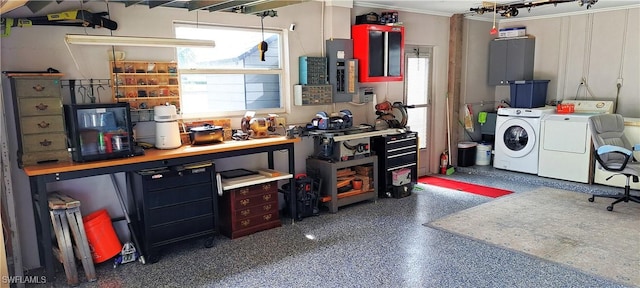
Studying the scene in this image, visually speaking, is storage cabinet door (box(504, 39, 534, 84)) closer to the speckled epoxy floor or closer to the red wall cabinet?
the red wall cabinet

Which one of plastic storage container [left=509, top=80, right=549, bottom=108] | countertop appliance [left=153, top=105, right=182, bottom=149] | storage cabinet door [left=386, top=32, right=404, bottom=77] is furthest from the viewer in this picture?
plastic storage container [left=509, top=80, right=549, bottom=108]

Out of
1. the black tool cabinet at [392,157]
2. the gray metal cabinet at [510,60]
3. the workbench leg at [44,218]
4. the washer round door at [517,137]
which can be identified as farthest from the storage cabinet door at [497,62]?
the workbench leg at [44,218]

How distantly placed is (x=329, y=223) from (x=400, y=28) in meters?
2.76

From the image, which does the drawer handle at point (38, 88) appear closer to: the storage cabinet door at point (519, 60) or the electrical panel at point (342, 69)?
the electrical panel at point (342, 69)

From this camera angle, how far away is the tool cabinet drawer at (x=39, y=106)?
3.28m

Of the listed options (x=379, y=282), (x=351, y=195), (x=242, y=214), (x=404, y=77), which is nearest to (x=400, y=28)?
(x=404, y=77)

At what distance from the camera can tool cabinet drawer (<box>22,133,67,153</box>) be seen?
331cm

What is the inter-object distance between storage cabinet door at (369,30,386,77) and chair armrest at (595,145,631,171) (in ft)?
8.65

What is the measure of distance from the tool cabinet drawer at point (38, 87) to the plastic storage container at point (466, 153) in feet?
18.4

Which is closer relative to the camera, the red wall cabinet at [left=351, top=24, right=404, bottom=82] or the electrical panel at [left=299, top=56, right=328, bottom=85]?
the electrical panel at [left=299, top=56, right=328, bottom=85]

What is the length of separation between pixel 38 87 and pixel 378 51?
12.2ft

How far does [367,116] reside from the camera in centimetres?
590

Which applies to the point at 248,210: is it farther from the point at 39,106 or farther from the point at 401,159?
the point at 401,159

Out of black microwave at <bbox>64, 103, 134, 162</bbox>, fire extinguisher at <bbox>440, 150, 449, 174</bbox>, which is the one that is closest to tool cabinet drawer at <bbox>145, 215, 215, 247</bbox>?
black microwave at <bbox>64, 103, 134, 162</bbox>
